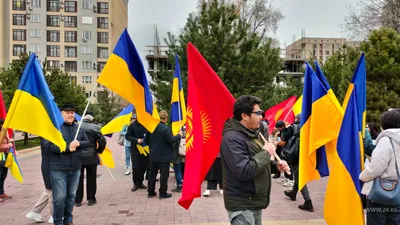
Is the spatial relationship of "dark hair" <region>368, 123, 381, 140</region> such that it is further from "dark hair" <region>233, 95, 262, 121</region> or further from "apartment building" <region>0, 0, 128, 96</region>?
"apartment building" <region>0, 0, 128, 96</region>

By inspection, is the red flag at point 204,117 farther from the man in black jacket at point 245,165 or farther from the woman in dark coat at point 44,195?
the woman in dark coat at point 44,195

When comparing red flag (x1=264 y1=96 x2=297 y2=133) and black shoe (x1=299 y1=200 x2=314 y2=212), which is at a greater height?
red flag (x1=264 y1=96 x2=297 y2=133)

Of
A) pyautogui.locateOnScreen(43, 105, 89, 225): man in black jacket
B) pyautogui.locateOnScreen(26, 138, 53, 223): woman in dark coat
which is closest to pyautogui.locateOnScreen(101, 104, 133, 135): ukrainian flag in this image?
pyautogui.locateOnScreen(26, 138, 53, 223): woman in dark coat

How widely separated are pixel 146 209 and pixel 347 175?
4.03 metres

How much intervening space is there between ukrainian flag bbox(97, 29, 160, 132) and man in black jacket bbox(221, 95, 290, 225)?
290 cm

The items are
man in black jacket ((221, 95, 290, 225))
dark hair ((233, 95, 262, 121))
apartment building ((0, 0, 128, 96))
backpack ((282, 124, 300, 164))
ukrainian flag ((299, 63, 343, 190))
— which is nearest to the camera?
man in black jacket ((221, 95, 290, 225))

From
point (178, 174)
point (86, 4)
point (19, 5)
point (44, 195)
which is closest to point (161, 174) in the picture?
point (178, 174)

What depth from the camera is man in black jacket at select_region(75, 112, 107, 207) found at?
7.25m

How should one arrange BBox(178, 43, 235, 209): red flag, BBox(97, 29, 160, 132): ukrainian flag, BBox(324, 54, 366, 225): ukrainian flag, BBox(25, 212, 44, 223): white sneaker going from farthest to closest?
BBox(25, 212, 44, 223): white sneaker
BBox(97, 29, 160, 132): ukrainian flag
BBox(324, 54, 366, 225): ukrainian flag
BBox(178, 43, 235, 209): red flag

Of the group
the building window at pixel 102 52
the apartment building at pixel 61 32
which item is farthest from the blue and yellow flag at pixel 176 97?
the building window at pixel 102 52

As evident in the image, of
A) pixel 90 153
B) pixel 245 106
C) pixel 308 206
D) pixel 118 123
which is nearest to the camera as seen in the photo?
pixel 245 106

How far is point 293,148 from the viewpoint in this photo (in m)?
7.36

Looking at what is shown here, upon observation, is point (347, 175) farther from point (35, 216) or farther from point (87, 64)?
point (87, 64)

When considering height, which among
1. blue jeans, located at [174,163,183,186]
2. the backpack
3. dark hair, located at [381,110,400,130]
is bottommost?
blue jeans, located at [174,163,183,186]
